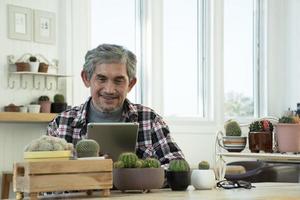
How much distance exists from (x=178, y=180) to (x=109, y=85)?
30.7 inches

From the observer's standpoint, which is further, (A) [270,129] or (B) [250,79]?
(B) [250,79]

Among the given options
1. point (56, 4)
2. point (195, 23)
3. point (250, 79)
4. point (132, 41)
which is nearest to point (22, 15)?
point (56, 4)

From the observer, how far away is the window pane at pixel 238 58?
7.16m

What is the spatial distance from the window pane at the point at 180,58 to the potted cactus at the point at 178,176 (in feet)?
14.1

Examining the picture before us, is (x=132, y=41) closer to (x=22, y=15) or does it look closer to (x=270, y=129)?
(x=22, y=15)

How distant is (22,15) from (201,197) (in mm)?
3774

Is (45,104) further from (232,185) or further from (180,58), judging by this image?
(232,185)

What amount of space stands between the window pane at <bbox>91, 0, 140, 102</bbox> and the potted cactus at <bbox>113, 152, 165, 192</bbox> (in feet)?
12.6

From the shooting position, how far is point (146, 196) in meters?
1.91

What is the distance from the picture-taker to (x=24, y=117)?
5.05 meters

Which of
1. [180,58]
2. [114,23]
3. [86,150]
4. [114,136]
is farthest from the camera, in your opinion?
[180,58]

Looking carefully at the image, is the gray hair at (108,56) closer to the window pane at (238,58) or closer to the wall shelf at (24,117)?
the wall shelf at (24,117)

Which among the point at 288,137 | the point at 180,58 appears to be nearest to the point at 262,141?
the point at 288,137

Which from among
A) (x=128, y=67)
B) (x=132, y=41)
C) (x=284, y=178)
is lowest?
(x=284, y=178)
